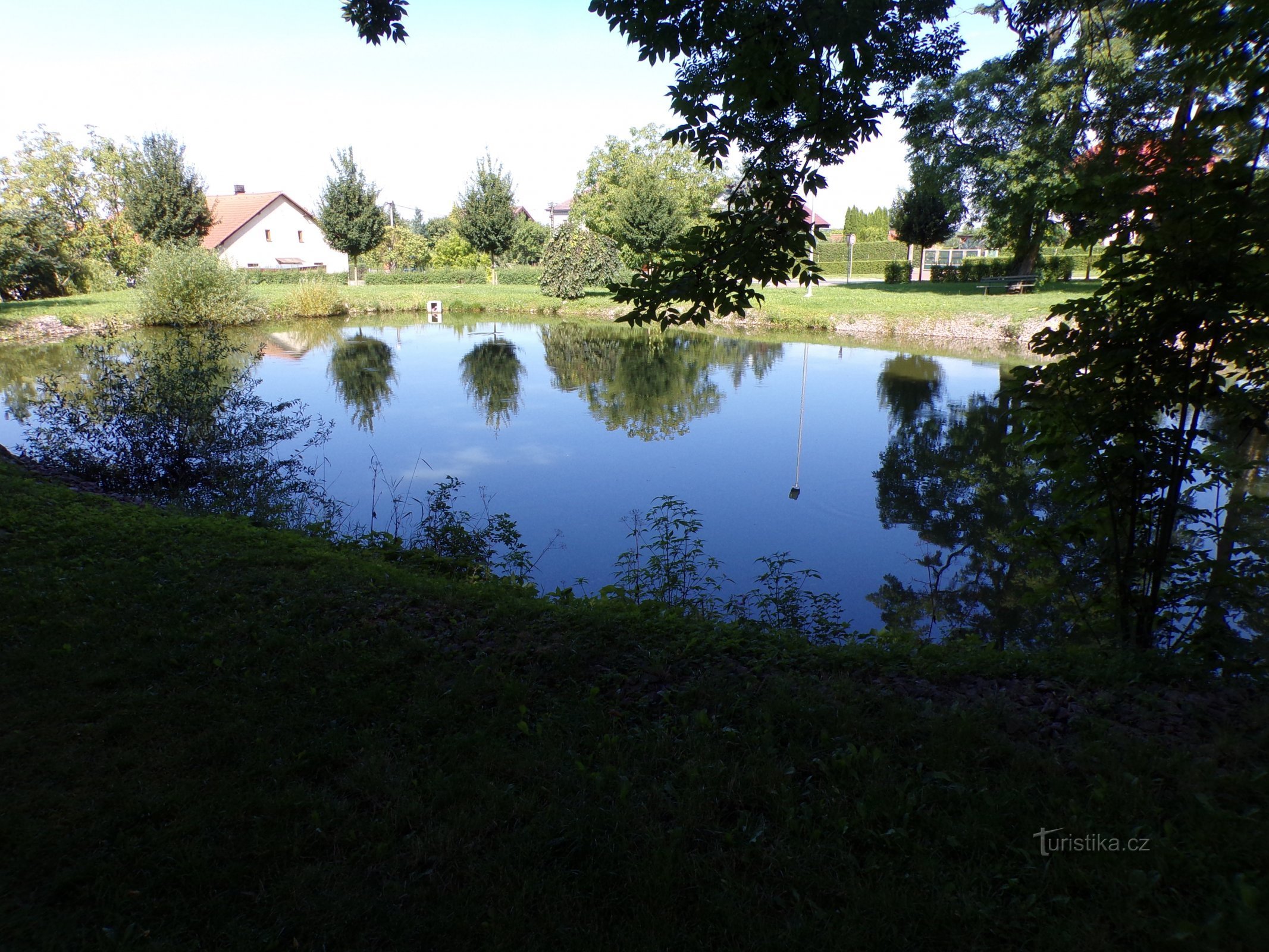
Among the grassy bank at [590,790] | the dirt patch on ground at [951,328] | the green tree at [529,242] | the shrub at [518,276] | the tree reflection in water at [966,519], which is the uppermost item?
the green tree at [529,242]

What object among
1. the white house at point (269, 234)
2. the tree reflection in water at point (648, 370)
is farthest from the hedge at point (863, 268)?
the white house at point (269, 234)

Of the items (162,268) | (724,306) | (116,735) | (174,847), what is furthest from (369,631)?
(162,268)

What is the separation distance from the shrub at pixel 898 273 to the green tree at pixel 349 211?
87.2 ft

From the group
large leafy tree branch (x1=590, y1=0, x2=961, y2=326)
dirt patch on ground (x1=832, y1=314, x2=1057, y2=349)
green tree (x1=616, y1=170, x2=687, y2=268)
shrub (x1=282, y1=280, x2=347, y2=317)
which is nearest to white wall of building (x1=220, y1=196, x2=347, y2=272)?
shrub (x1=282, y1=280, x2=347, y2=317)

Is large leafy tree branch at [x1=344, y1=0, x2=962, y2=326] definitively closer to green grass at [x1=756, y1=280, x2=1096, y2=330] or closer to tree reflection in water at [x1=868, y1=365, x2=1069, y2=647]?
tree reflection in water at [x1=868, y1=365, x2=1069, y2=647]

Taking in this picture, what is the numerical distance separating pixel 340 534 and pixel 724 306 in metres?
4.96

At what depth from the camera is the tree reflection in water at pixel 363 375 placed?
15156mm

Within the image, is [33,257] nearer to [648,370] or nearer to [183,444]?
[648,370]

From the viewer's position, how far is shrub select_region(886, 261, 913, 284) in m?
38.9

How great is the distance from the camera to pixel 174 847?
275 cm

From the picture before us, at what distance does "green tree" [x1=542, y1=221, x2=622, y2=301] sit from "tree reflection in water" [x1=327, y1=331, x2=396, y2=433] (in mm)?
13027

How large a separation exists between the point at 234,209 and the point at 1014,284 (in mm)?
45951

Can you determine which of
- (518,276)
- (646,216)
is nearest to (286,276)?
(518,276)

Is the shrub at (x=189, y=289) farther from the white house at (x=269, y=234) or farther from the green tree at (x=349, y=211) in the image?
the white house at (x=269, y=234)
